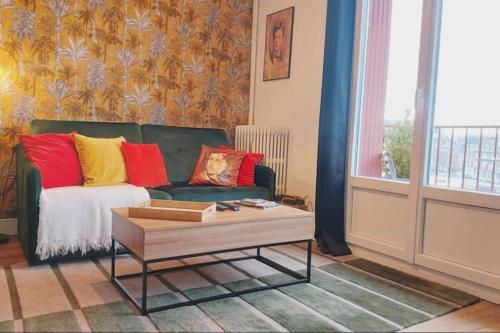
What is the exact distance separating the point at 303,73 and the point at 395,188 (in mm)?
1363

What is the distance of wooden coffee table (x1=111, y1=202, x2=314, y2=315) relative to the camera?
203 cm

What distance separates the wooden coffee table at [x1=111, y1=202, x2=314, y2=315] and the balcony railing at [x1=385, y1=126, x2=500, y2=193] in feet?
3.07

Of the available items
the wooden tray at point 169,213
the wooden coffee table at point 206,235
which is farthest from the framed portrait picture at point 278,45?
the wooden tray at point 169,213

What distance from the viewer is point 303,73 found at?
3.78m

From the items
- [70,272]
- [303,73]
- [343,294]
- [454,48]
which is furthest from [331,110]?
[70,272]

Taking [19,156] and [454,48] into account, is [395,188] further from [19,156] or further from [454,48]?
[19,156]

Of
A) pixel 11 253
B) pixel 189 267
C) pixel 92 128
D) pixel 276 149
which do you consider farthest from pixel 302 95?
pixel 11 253

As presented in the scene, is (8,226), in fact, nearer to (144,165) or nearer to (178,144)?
(144,165)

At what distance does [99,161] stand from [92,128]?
46 centimetres

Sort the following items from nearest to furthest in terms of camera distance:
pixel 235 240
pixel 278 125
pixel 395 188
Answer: pixel 235 240
pixel 395 188
pixel 278 125

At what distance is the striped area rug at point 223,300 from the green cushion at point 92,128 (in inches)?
41.6

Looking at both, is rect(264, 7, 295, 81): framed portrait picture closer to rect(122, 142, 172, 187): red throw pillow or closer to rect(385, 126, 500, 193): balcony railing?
rect(122, 142, 172, 187): red throw pillow

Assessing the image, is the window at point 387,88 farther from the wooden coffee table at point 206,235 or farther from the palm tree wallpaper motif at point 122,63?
the palm tree wallpaper motif at point 122,63

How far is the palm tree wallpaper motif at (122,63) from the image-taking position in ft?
11.2
